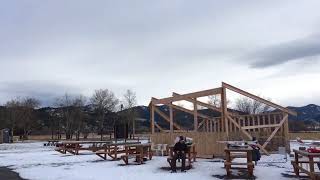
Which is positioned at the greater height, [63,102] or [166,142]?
[63,102]

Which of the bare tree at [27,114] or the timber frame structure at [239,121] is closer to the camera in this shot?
the timber frame structure at [239,121]

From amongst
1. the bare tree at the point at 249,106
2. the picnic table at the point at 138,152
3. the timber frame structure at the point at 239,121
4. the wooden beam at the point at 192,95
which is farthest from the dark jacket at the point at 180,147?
the bare tree at the point at 249,106

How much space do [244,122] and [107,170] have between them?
10.7 m

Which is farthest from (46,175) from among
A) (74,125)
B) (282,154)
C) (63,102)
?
(63,102)

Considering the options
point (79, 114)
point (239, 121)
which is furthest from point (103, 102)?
point (239, 121)

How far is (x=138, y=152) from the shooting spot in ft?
65.5

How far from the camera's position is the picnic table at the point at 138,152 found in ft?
62.6

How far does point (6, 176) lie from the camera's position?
16.0m

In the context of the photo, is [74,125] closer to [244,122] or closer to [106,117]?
[106,117]

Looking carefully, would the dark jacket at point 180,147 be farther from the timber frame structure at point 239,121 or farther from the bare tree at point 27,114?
the bare tree at point 27,114

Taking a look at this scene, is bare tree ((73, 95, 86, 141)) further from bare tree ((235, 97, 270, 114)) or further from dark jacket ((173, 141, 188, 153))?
dark jacket ((173, 141, 188, 153))

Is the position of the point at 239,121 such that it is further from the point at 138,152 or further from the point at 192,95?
the point at 138,152

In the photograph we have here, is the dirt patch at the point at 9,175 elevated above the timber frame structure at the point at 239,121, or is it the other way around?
the timber frame structure at the point at 239,121

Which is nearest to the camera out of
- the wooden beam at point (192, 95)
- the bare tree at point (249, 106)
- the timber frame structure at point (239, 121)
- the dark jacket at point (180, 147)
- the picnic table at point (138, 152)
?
the dark jacket at point (180, 147)
